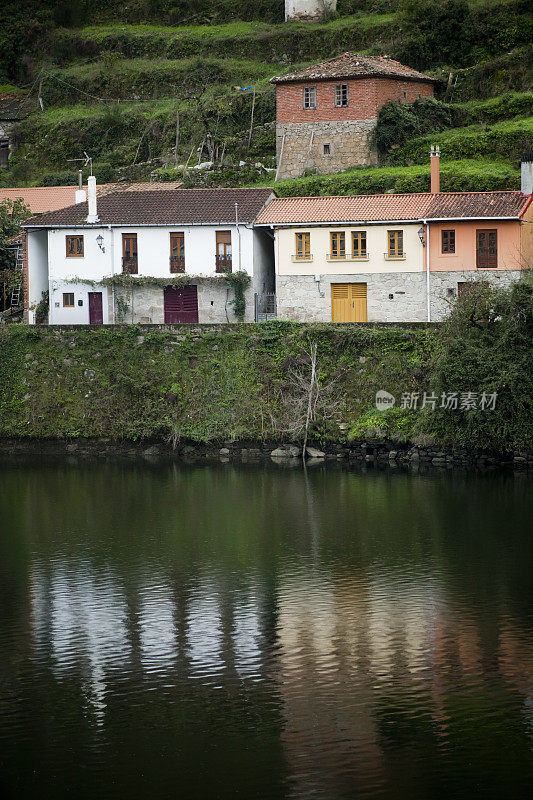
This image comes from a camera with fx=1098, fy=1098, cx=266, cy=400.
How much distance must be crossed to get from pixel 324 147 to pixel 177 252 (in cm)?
1450

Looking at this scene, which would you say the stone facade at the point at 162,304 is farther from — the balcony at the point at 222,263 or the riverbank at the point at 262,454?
the riverbank at the point at 262,454

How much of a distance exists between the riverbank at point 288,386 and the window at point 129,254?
5.43m

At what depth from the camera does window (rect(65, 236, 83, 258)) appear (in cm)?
5651

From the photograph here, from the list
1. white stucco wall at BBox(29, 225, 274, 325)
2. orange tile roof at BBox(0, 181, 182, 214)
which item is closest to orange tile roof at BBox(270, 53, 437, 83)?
orange tile roof at BBox(0, 181, 182, 214)

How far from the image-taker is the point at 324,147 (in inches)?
2562

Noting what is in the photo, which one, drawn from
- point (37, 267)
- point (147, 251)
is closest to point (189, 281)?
point (147, 251)

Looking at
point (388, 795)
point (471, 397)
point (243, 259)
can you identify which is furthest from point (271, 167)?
point (388, 795)

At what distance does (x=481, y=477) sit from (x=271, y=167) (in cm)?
3075

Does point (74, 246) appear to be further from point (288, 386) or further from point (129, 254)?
point (288, 386)

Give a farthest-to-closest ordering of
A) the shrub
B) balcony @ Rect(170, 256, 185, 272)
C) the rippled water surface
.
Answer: balcony @ Rect(170, 256, 185, 272) → the shrub → the rippled water surface

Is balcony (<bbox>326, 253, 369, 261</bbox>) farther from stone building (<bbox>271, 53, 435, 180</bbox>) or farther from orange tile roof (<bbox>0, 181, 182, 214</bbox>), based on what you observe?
stone building (<bbox>271, 53, 435, 180</bbox>)

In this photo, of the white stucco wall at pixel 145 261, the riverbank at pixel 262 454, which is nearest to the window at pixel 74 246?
the white stucco wall at pixel 145 261

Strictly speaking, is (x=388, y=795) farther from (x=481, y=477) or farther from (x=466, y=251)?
(x=466, y=251)

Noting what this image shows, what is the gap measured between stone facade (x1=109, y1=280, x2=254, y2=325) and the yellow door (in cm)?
424
